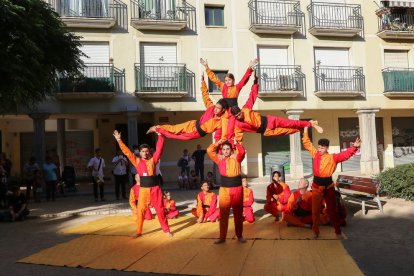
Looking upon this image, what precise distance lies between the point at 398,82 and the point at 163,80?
11.8 metres

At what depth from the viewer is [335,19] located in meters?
Result: 20.1

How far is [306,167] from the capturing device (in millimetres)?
21672

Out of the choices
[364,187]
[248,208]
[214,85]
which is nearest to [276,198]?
[248,208]

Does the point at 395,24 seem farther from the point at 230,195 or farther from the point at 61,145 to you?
the point at 61,145

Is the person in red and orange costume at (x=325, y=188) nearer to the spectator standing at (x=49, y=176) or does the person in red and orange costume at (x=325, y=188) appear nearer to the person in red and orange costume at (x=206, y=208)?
the person in red and orange costume at (x=206, y=208)

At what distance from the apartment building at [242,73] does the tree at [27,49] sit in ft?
15.8

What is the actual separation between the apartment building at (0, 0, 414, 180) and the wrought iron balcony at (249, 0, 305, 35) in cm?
5

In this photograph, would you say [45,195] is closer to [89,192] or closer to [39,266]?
[89,192]

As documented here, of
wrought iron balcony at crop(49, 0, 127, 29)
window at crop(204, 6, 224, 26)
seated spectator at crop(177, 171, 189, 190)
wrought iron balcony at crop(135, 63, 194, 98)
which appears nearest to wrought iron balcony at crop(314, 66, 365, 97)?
window at crop(204, 6, 224, 26)

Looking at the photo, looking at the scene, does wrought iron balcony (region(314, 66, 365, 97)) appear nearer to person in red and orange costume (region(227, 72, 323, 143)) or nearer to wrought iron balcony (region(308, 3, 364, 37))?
wrought iron balcony (region(308, 3, 364, 37))

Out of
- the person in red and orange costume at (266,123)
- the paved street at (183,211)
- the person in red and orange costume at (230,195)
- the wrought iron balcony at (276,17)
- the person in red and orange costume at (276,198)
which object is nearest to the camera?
the paved street at (183,211)

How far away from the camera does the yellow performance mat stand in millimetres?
5883

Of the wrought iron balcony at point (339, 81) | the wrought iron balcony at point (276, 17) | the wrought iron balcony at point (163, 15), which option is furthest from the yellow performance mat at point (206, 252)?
the wrought iron balcony at point (276, 17)

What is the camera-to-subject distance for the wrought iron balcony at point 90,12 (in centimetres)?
1702
